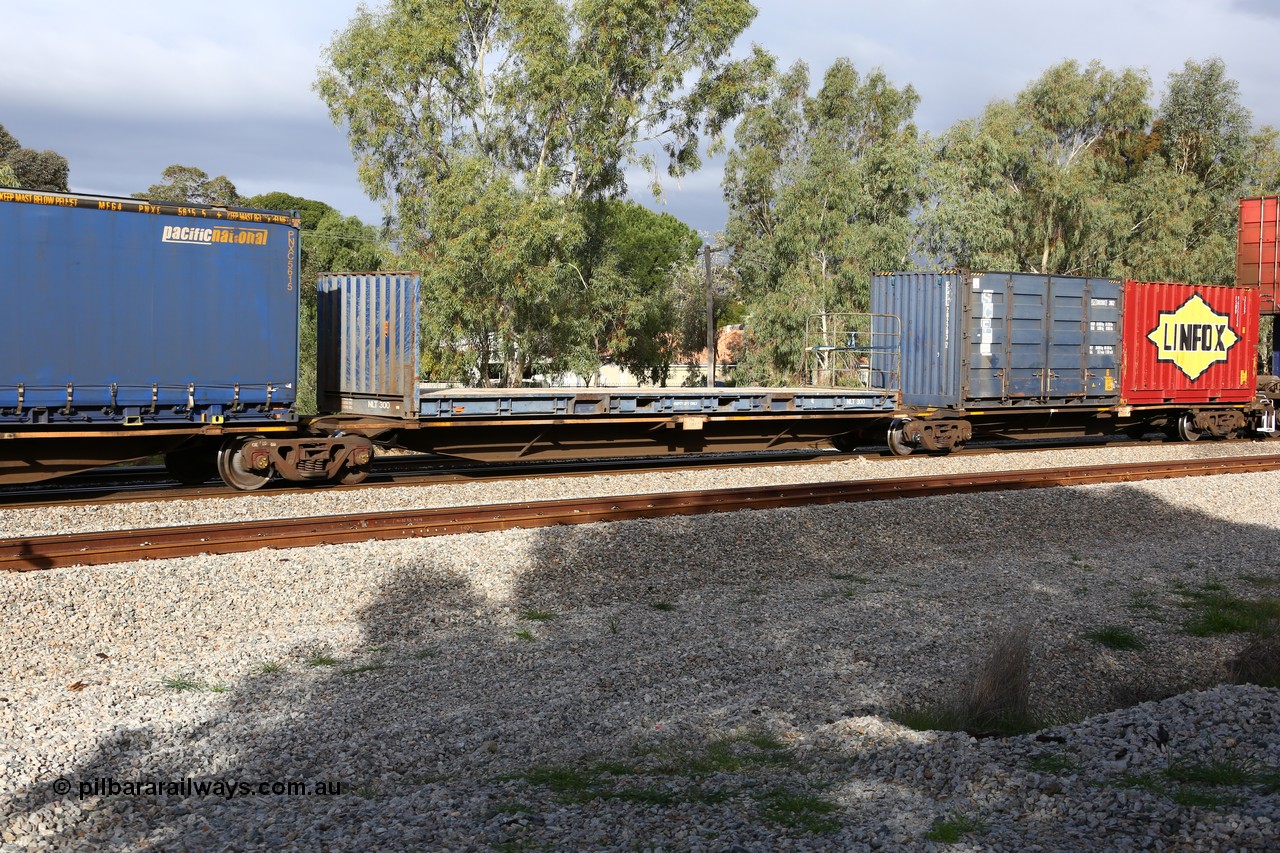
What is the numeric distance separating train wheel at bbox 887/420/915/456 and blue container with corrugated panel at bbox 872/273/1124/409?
0.89m

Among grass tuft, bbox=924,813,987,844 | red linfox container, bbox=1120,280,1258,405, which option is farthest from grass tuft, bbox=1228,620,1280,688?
red linfox container, bbox=1120,280,1258,405

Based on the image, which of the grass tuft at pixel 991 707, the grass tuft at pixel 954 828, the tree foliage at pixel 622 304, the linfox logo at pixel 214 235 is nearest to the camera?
the grass tuft at pixel 954 828

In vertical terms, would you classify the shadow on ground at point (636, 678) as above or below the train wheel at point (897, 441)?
below

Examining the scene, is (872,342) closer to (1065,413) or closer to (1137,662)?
(1065,413)

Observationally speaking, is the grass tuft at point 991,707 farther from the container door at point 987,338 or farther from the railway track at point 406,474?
the container door at point 987,338

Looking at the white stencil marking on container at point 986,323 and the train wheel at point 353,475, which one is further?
the white stencil marking on container at point 986,323

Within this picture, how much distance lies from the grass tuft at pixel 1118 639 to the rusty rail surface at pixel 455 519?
16.5ft

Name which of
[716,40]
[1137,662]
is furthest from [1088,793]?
[716,40]

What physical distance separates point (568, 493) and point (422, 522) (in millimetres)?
3741

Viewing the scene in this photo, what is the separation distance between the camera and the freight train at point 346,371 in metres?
13.2

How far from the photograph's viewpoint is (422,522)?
455 inches

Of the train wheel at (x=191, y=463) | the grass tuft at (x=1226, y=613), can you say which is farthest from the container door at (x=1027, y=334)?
the train wheel at (x=191, y=463)

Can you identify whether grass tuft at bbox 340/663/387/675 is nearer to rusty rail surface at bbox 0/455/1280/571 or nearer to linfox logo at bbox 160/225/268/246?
rusty rail surface at bbox 0/455/1280/571

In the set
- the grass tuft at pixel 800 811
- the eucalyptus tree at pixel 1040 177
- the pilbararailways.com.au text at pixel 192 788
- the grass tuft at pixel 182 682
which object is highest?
the eucalyptus tree at pixel 1040 177
